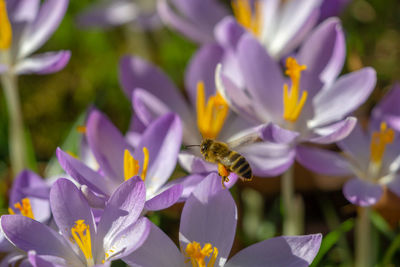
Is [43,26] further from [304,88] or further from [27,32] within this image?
[304,88]

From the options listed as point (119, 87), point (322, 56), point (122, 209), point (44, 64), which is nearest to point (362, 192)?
point (322, 56)

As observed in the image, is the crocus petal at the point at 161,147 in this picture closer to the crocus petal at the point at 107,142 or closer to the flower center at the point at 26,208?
the crocus petal at the point at 107,142

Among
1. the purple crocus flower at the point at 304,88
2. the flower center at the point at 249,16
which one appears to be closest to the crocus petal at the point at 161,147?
the purple crocus flower at the point at 304,88

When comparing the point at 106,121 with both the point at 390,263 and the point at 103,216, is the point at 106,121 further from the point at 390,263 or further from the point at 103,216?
the point at 390,263

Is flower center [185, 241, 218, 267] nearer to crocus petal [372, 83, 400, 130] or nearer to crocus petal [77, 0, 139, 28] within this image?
crocus petal [372, 83, 400, 130]

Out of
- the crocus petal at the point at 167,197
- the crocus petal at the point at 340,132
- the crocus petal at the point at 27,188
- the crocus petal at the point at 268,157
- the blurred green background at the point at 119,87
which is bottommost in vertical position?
the blurred green background at the point at 119,87

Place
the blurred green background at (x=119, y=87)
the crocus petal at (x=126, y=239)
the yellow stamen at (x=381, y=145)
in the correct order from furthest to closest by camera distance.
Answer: the blurred green background at (x=119, y=87)
the yellow stamen at (x=381, y=145)
the crocus petal at (x=126, y=239)
